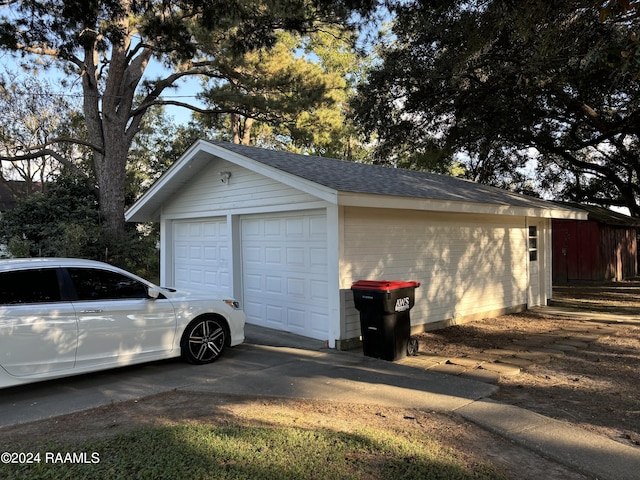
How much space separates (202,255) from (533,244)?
332 inches

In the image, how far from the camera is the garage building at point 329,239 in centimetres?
754

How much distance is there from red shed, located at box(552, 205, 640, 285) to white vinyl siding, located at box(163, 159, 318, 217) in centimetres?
1375

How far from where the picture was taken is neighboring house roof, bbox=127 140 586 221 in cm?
723

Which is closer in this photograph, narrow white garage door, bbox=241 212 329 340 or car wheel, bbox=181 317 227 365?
car wheel, bbox=181 317 227 365

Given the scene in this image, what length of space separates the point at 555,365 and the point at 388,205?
341 cm

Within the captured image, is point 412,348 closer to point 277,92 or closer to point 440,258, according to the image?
point 440,258

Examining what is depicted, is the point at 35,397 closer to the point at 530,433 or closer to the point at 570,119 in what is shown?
the point at 530,433

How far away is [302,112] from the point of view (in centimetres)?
1981

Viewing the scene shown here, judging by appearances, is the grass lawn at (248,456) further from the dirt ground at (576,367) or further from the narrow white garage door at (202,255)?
the narrow white garage door at (202,255)

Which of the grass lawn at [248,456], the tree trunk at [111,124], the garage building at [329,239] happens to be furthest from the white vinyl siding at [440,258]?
the tree trunk at [111,124]

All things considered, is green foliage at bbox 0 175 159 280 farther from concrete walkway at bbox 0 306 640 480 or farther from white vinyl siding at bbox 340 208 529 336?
white vinyl siding at bbox 340 208 529 336

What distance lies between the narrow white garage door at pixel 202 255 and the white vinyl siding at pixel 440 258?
3301 millimetres

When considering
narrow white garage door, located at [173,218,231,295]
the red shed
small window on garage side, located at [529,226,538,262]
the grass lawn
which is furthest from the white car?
the red shed

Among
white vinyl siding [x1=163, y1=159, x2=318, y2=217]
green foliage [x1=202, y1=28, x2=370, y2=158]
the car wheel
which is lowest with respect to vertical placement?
the car wheel
